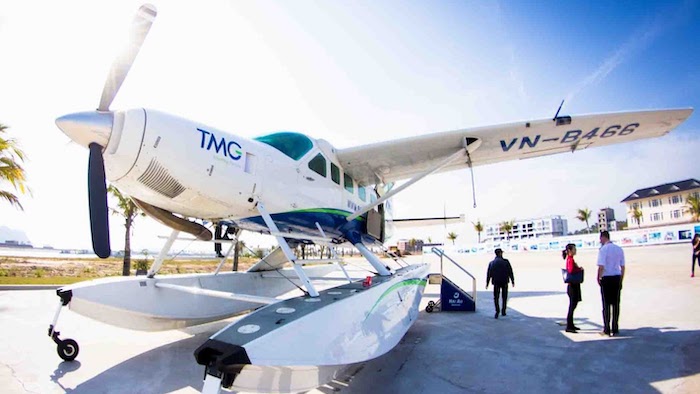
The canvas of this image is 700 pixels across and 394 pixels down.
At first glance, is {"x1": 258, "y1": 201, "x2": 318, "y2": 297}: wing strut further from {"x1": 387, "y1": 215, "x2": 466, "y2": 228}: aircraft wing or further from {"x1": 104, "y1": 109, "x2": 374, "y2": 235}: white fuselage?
{"x1": 387, "y1": 215, "x2": 466, "y2": 228}: aircraft wing

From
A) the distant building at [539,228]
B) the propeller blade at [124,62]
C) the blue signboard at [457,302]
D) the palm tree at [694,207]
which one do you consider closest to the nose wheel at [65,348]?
the propeller blade at [124,62]

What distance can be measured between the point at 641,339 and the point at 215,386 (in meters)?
6.07

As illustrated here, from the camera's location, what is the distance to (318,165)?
5.83 metres

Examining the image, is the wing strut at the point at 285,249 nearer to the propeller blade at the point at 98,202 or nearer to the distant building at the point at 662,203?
the propeller blade at the point at 98,202

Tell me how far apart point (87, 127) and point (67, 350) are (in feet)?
10.3

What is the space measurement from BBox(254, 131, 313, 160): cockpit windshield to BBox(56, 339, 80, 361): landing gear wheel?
11.9ft

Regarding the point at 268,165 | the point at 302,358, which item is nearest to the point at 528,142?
the point at 268,165

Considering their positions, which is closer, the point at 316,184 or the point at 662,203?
the point at 316,184

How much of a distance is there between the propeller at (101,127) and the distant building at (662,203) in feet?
267

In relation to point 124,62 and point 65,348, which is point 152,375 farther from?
point 124,62

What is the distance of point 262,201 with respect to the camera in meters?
4.64

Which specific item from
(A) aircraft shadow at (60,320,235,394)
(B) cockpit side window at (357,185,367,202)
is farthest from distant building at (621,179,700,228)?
(A) aircraft shadow at (60,320,235,394)

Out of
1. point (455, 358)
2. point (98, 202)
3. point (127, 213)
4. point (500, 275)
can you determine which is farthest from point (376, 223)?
point (127, 213)

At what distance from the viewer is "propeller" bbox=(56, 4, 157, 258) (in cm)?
324
